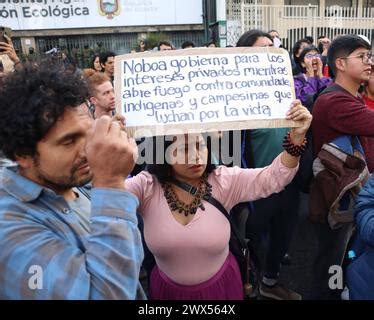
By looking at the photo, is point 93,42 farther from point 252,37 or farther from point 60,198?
point 60,198

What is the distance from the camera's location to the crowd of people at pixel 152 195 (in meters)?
0.98

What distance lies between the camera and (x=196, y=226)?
1.74 m

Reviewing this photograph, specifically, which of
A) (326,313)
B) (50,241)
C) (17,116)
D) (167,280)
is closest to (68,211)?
(50,241)

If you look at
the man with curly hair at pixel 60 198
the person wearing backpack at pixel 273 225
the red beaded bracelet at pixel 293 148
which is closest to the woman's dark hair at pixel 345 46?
the person wearing backpack at pixel 273 225

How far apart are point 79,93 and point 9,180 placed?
0.32 metres

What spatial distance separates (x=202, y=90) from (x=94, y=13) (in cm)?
1614

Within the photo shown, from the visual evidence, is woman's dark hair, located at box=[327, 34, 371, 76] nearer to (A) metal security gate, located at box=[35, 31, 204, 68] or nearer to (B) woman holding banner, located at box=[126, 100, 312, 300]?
(B) woman holding banner, located at box=[126, 100, 312, 300]

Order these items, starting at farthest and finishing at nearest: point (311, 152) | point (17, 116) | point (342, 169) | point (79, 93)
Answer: point (311, 152) < point (342, 169) < point (79, 93) < point (17, 116)

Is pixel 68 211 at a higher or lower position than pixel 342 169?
higher

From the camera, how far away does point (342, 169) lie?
2.27 m

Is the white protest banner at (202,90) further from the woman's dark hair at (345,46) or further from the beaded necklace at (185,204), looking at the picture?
the woman's dark hair at (345,46)

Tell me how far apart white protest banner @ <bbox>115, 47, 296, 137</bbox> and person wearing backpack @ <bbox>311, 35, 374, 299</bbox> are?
2.26ft

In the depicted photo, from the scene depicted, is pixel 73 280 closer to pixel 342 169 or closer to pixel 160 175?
pixel 160 175

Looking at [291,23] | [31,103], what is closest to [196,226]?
[31,103]
